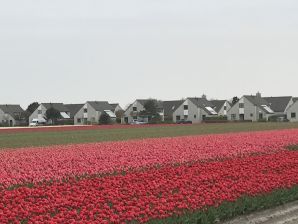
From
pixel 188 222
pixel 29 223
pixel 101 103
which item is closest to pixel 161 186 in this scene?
pixel 188 222

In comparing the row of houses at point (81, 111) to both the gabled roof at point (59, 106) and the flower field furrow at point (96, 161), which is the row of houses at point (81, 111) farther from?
the flower field furrow at point (96, 161)

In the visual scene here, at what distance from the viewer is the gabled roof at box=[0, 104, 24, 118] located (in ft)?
472

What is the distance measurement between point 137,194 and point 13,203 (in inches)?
117

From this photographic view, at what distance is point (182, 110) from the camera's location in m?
132

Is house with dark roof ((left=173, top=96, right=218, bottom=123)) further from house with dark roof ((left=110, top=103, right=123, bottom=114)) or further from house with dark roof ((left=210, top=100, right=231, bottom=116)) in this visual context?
house with dark roof ((left=110, top=103, right=123, bottom=114))

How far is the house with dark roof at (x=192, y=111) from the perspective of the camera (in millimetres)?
129375

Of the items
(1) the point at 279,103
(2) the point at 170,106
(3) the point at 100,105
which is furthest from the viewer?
(3) the point at 100,105

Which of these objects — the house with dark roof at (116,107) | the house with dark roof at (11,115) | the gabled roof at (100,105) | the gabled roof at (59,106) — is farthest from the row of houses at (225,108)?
the house with dark roof at (11,115)

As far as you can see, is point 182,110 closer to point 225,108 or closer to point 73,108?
point 225,108

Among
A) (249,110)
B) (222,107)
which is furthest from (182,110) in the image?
(249,110)

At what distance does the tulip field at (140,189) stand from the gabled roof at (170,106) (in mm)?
117313

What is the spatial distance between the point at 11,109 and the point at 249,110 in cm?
6858

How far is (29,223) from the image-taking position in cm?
947

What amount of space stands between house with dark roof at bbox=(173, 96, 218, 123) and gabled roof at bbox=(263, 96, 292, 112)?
15041 mm
